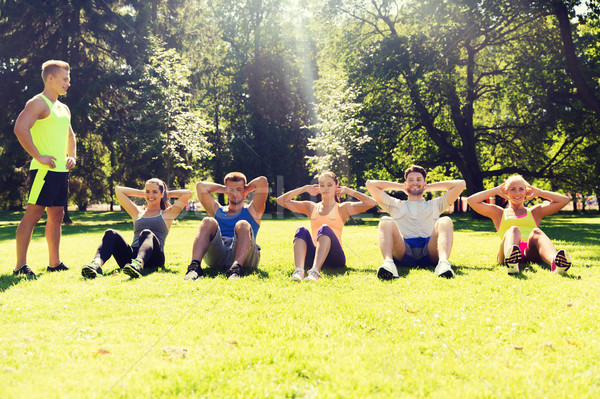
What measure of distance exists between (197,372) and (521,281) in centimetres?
429

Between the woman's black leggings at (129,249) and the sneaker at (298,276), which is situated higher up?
the woman's black leggings at (129,249)

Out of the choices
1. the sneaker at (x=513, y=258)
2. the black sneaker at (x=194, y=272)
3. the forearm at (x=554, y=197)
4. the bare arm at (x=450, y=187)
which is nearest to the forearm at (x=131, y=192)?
the black sneaker at (x=194, y=272)

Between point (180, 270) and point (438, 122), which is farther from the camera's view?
point (438, 122)

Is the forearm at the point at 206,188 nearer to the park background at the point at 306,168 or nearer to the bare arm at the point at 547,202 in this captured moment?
the park background at the point at 306,168

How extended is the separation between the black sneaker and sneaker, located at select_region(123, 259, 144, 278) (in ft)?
2.06

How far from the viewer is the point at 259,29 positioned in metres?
38.1

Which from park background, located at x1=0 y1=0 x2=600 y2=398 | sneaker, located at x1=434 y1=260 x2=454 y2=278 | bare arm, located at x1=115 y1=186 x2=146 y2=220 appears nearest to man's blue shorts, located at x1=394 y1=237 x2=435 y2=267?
park background, located at x1=0 y1=0 x2=600 y2=398

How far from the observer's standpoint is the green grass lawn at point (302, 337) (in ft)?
7.97

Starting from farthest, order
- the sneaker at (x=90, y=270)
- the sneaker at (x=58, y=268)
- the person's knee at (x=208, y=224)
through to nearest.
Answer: the sneaker at (x=58, y=268) < the person's knee at (x=208, y=224) < the sneaker at (x=90, y=270)

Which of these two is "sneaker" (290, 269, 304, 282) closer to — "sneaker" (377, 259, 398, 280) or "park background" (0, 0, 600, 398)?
"park background" (0, 0, 600, 398)

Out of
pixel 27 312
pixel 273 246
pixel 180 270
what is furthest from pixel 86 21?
pixel 27 312

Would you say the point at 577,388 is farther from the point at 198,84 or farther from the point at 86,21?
the point at 198,84

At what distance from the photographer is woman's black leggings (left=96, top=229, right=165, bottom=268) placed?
230 inches

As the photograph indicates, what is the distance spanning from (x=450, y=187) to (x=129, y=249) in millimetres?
4963
